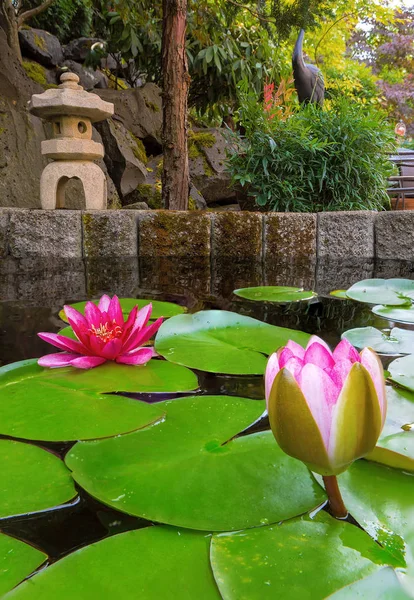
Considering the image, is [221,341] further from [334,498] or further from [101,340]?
[334,498]

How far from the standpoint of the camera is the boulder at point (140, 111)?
231 inches

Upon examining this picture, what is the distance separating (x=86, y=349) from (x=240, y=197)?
303 centimetres

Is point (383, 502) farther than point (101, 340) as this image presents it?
No

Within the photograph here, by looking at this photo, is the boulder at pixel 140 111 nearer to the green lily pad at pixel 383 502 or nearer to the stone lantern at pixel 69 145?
the stone lantern at pixel 69 145

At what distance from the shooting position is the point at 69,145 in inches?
113

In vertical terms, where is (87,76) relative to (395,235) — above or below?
above

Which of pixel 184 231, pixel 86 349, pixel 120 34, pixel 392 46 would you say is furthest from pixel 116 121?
pixel 392 46

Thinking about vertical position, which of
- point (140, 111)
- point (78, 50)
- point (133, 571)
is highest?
point (78, 50)

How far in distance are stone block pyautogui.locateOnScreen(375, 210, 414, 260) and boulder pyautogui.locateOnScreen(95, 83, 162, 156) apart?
404 cm

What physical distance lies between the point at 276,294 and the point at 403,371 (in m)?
0.85

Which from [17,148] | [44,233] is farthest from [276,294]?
[17,148]

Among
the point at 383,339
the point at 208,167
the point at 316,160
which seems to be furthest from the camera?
the point at 208,167

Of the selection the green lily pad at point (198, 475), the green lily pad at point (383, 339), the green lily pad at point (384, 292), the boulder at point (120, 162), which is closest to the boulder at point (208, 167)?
the boulder at point (120, 162)

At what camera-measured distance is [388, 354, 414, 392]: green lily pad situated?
2.76 ft
